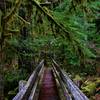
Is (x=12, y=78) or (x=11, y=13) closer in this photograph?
(x=11, y=13)

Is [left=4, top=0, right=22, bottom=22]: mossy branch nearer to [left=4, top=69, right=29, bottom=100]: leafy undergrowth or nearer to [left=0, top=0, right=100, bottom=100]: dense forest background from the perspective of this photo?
[left=0, top=0, right=100, bottom=100]: dense forest background

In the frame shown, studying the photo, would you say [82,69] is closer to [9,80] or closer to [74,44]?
[9,80]

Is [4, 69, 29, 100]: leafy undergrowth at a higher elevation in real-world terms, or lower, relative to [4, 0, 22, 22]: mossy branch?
lower

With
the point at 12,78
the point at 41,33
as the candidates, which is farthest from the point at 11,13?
the point at 12,78

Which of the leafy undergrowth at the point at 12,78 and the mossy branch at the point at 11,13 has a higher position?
the mossy branch at the point at 11,13

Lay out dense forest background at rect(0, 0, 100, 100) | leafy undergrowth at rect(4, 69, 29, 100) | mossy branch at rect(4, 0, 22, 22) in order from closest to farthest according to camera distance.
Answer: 1. mossy branch at rect(4, 0, 22, 22)
2. dense forest background at rect(0, 0, 100, 100)
3. leafy undergrowth at rect(4, 69, 29, 100)

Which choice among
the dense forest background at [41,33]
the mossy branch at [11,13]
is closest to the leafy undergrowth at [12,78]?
the dense forest background at [41,33]

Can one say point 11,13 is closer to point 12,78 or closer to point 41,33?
point 41,33

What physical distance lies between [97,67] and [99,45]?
71.1 inches

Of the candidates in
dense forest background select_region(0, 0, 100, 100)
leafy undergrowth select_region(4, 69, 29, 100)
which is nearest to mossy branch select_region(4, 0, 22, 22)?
dense forest background select_region(0, 0, 100, 100)

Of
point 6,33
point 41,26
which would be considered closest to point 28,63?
point 41,26

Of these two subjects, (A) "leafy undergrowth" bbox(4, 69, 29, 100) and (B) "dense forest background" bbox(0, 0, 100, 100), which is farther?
(A) "leafy undergrowth" bbox(4, 69, 29, 100)

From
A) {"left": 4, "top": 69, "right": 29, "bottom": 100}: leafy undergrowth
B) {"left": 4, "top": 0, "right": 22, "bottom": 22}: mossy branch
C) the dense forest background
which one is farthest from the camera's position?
{"left": 4, "top": 69, "right": 29, "bottom": 100}: leafy undergrowth

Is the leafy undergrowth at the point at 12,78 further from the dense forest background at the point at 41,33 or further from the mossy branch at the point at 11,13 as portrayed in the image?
the mossy branch at the point at 11,13
